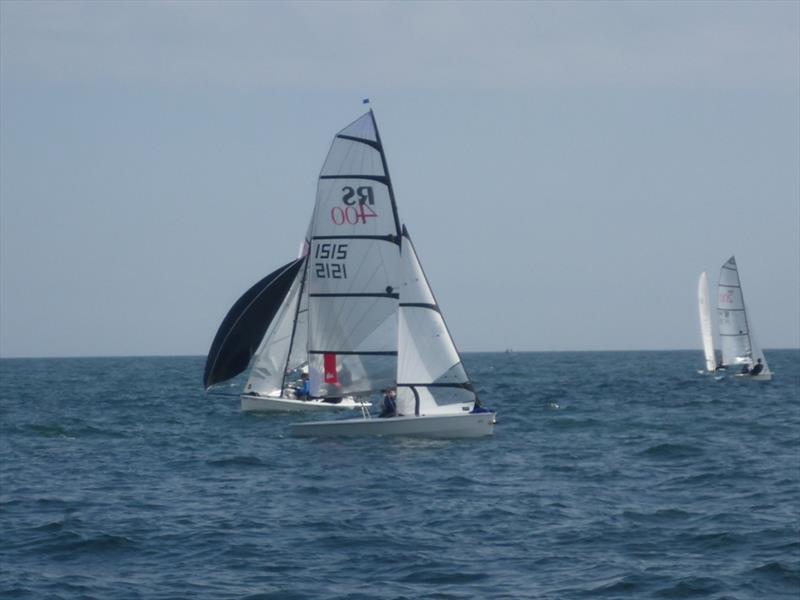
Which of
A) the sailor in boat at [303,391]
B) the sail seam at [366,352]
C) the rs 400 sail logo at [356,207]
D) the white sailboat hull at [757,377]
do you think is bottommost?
the white sailboat hull at [757,377]

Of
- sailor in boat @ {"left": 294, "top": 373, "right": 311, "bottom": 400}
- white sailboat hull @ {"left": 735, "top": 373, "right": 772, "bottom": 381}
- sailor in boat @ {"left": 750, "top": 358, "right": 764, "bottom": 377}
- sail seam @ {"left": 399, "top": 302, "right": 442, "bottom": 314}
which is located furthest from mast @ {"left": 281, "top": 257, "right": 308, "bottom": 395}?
sailor in boat @ {"left": 750, "top": 358, "right": 764, "bottom": 377}

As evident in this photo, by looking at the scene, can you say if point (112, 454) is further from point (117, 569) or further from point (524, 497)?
point (117, 569)

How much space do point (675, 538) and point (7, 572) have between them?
950cm

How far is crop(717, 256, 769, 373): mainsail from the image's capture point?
235 ft

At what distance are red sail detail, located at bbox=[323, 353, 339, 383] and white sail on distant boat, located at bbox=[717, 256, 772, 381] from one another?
4055 cm

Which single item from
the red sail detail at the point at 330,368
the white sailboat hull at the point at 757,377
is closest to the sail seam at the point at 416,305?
the red sail detail at the point at 330,368

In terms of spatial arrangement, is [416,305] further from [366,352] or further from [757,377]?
[757,377]

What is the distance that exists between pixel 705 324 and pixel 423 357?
53.1 m

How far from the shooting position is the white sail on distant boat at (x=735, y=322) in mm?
71562

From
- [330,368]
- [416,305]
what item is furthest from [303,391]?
[416,305]

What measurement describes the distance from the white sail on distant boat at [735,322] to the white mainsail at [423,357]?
140 ft

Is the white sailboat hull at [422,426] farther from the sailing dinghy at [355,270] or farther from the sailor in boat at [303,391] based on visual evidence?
the sailor in boat at [303,391]

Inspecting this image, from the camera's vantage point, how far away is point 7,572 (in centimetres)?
1688

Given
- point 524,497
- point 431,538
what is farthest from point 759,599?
point 524,497
